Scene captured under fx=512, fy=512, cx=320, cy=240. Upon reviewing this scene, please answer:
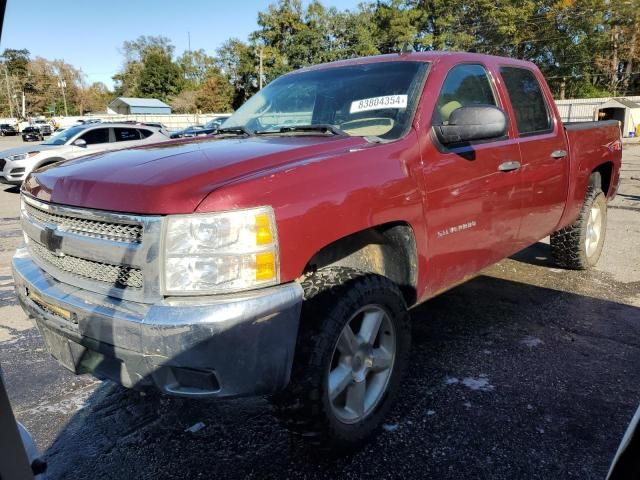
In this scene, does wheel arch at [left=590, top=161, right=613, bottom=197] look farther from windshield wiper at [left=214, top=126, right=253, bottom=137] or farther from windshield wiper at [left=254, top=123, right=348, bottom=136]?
windshield wiper at [left=214, top=126, right=253, bottom=137]

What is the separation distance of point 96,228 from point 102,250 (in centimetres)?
12

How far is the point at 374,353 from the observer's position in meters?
2.63

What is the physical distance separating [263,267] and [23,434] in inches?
37.1

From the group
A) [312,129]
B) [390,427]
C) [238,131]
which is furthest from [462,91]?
[390,427]

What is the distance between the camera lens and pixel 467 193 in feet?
10.1

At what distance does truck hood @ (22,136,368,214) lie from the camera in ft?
6.60

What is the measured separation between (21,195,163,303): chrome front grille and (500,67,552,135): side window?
114 inches

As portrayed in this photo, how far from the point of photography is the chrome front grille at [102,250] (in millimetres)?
1990

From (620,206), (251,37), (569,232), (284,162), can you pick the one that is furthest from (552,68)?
(284,162)

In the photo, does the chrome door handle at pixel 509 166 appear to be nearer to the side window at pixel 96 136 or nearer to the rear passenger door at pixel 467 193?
the rear passenger door at pixel 467 193

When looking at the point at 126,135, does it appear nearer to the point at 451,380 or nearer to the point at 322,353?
the point at 451,380

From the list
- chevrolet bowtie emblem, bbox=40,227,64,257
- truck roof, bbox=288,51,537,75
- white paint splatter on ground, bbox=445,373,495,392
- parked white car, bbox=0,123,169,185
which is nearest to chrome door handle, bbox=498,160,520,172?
truck roof, bbox=288,51,537,75

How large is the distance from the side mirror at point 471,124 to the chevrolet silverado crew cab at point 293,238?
11 millimetres

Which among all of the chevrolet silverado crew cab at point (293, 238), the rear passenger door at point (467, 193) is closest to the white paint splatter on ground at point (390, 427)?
the chevrolet silverado crew cab at point (293, 238)
